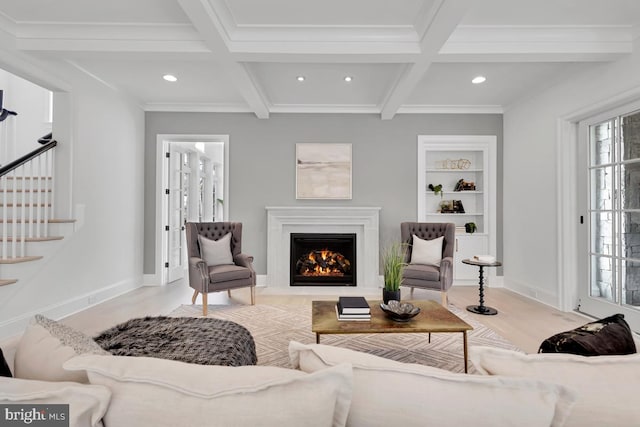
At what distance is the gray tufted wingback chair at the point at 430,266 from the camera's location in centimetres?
396

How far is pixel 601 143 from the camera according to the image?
356cm

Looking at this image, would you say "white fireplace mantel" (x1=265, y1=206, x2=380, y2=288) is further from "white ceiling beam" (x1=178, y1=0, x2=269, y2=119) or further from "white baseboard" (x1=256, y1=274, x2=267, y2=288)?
"white ceiling beam" (x1=178, y1=0, x2=269, y2=119)

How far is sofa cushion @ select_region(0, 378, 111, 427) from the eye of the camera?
601mm

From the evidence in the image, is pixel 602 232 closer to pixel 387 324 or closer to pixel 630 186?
pixel 630 186

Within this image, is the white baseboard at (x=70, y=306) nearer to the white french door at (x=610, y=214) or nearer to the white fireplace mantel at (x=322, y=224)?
the white fireplace mantel at (x=322, y=224)

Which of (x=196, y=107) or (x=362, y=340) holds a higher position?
(x=196, y=107)

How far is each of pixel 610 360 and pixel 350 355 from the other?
562 millimetres

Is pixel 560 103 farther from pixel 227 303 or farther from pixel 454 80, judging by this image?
pixel 227 303

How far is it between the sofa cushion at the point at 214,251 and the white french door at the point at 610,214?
400 centimetres

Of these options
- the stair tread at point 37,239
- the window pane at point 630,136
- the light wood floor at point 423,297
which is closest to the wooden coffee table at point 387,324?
the light wood floor at point 423,297

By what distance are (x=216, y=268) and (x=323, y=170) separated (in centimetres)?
211

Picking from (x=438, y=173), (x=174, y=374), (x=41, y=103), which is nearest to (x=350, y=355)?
(x=174, y=374)

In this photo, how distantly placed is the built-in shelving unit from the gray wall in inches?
4.2

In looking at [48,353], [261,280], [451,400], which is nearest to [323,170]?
[261,280]
